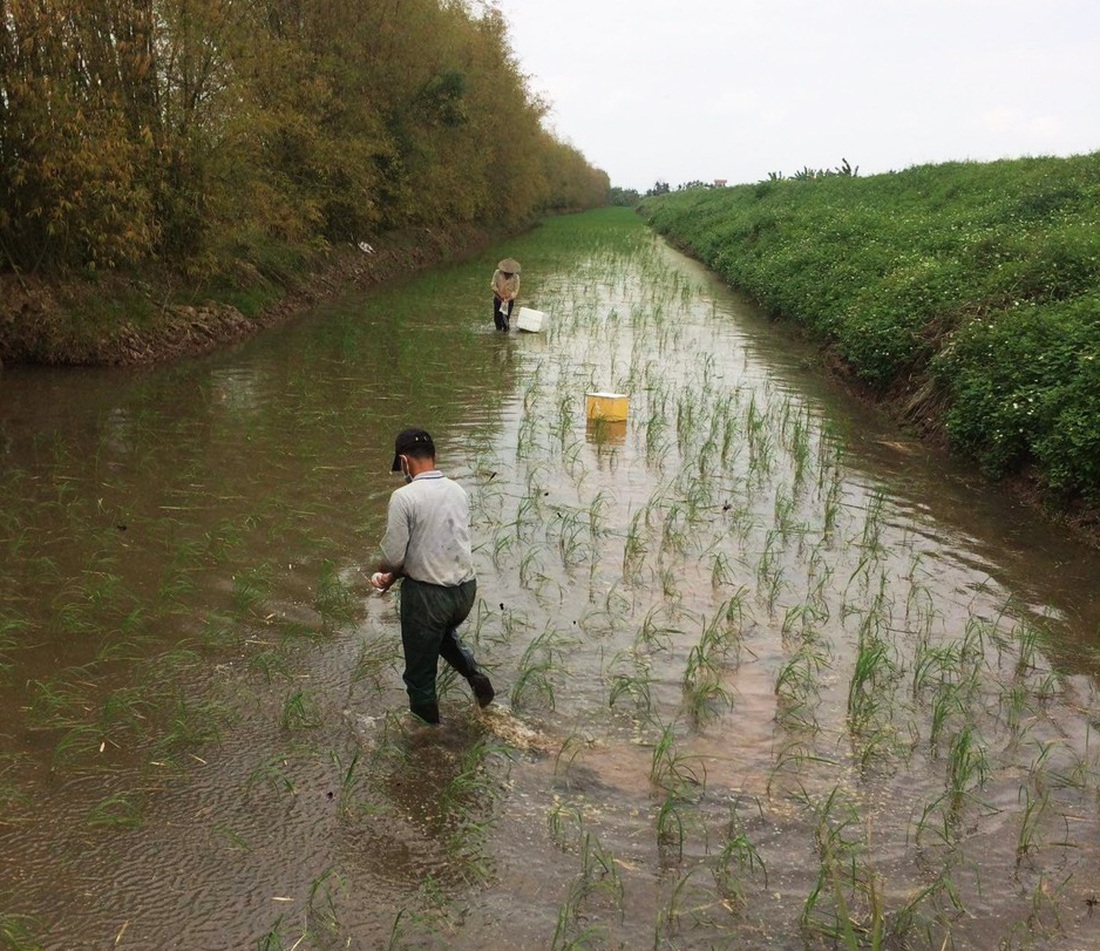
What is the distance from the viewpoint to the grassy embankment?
804 cm

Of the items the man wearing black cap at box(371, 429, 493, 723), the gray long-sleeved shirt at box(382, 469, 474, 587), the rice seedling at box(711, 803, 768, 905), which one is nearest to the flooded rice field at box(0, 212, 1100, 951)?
the rice seedling at box(711, 803, 768, 905)

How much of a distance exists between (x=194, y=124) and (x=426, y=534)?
419 inches

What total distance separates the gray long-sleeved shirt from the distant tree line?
8.25 meters

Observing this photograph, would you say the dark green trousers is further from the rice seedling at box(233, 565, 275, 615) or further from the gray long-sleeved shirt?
the rice seedling at box(233, 565, 275, 615)

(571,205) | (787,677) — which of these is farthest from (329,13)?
(571,205)

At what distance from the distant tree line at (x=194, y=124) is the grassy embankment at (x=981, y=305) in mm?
9042

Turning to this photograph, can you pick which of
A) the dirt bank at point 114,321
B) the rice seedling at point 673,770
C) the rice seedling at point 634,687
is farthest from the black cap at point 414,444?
the dirt bank at point 114,321

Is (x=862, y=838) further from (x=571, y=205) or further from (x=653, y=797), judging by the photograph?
(x=571, y=205)

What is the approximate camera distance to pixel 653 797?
4.03 meters

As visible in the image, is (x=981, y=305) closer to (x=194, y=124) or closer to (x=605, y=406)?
(x=605, y=406)

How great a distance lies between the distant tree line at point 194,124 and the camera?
1060cm

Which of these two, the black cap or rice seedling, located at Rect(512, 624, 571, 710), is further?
Result: rice seedling, located at Rect(512, 624, 571, 710)

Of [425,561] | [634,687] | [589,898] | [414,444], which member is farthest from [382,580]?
[589,898]

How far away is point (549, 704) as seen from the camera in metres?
4.73
